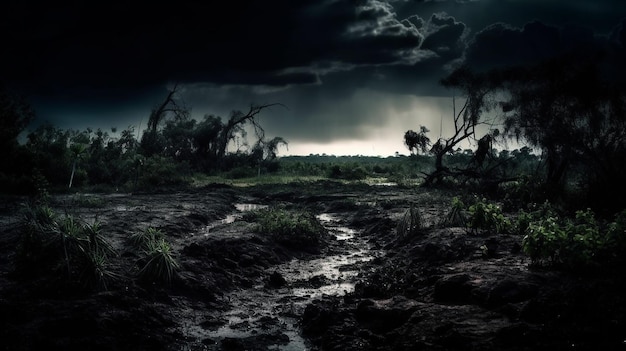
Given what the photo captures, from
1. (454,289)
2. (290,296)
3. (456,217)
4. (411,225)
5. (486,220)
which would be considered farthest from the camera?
(411,225)

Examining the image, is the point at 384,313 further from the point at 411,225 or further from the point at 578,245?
the point at 411,225

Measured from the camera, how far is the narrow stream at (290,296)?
876 centimetres

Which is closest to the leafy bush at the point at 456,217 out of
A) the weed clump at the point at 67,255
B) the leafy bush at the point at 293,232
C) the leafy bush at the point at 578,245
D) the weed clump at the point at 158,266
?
the leafy bush at the point at 293,232

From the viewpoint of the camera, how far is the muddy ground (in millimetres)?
6902

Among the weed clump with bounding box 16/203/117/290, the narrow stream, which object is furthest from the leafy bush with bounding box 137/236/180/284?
the narrow stream

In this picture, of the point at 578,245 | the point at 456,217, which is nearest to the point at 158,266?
the point at 578,245

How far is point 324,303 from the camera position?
10328 millimetres

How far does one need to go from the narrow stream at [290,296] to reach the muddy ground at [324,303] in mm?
38

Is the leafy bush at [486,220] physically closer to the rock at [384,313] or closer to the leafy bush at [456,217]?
the leafy bush at [456,217]

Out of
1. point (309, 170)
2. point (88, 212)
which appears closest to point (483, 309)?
point (88, 212)

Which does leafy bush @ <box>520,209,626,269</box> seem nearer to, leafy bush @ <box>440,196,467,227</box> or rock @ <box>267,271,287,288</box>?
rock @ <box>267,271,287,288</box>

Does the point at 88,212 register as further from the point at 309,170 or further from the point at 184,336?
the point at 309,170

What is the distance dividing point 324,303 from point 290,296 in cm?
114

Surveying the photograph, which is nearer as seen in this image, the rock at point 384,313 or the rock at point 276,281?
the rock at point 384,313
